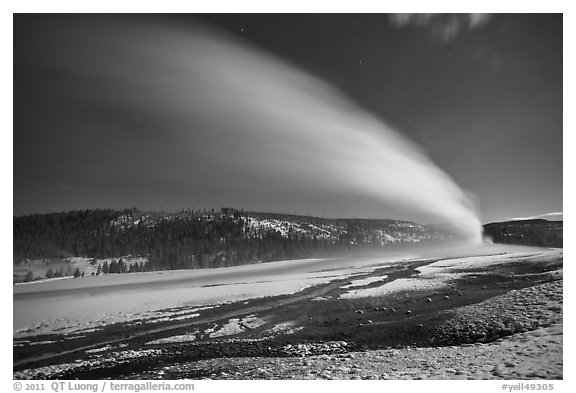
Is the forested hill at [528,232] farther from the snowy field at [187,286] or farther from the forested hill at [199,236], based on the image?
the forested hill at [199,236]

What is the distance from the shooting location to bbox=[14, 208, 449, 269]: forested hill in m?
4.16

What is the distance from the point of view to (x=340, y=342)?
3895 mm

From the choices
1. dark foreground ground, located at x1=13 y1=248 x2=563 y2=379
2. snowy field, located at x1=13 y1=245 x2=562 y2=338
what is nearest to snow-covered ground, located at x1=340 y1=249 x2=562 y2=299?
snowy field, located at x1=13 y1=245 x2=562 y2=338

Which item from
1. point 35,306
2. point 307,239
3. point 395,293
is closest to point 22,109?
point 35,306

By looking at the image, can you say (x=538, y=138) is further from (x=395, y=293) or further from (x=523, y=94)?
(x=395, y=293)

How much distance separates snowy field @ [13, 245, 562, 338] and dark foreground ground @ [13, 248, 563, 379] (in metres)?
0.17

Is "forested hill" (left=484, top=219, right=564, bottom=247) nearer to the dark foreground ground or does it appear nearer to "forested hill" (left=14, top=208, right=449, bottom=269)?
the dark foreground ground

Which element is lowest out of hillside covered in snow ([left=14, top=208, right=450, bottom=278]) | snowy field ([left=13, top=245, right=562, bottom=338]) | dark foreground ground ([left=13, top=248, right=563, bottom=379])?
dark foreground ground ([left=13, top=248, right=563, bottom=379])

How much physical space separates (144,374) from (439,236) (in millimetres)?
4478

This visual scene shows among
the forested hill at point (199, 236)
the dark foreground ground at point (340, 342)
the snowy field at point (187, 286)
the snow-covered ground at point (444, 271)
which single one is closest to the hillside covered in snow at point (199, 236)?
the forested hill at point (199, 236)

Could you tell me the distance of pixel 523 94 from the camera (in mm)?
4559

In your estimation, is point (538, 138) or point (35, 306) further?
point (538, 138)

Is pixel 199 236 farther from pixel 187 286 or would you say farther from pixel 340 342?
pixel 340 342

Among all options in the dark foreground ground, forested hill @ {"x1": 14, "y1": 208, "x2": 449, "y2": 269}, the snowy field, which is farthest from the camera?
forested hill @ {"x1": 14, "y1": 208, "x2": 449, "y2": 269}
